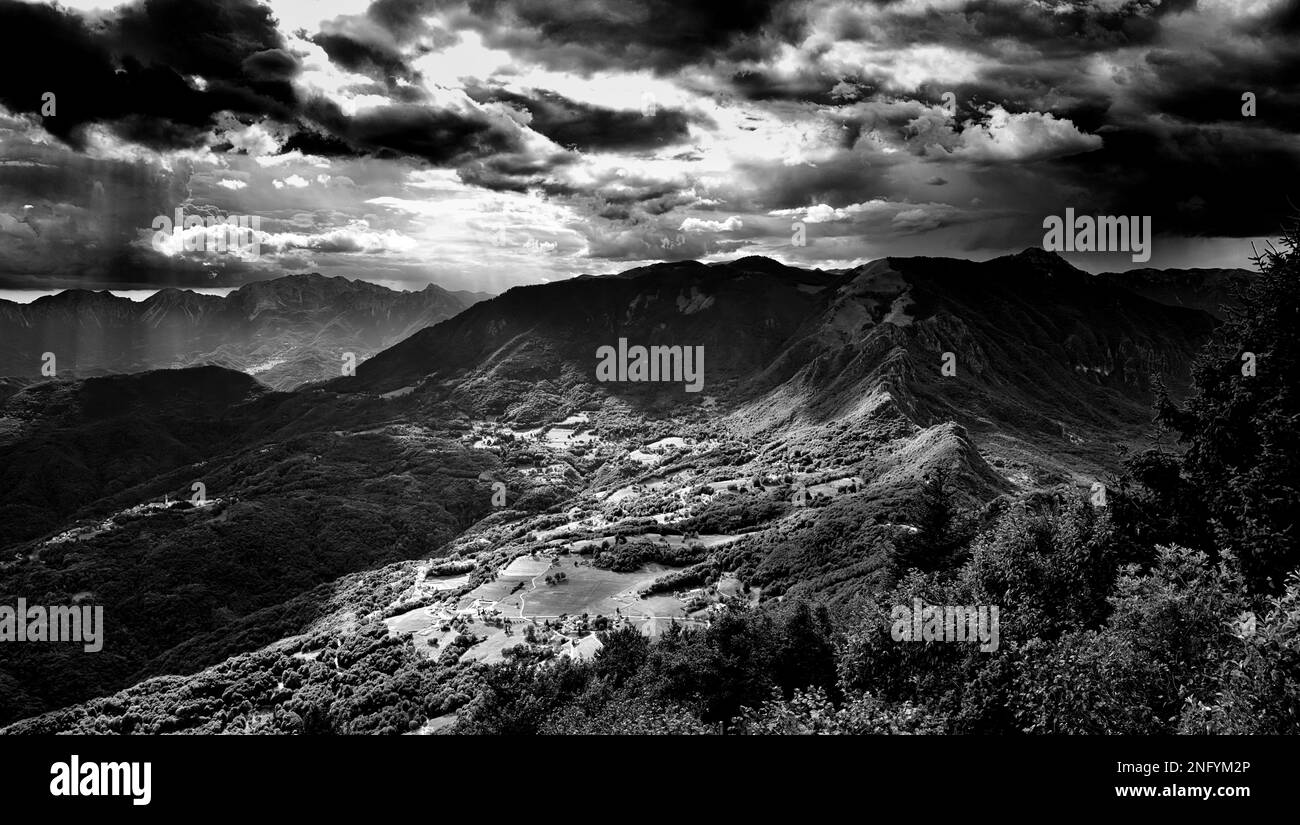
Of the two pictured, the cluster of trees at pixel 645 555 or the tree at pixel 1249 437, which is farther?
the cluster of trees at pixel 645 555

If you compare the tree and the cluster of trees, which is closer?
the tree

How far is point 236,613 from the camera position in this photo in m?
143

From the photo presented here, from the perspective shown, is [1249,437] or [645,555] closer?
[1249,437]

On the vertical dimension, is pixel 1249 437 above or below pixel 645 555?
above

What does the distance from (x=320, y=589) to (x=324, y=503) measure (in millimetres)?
53119

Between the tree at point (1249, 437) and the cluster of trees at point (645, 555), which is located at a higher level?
the tree at point (1249, 437)

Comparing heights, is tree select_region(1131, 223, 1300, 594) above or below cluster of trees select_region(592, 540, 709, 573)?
above

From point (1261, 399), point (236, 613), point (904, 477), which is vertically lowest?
point (236, 613)

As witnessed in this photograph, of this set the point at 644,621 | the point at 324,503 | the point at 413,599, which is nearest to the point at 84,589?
the point at 324,503

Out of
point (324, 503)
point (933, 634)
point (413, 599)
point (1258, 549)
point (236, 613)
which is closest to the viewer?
point (1258, 549)
